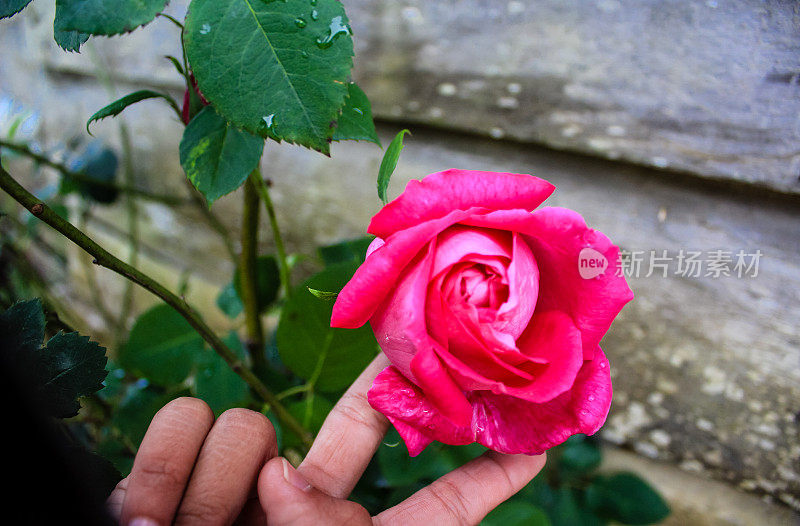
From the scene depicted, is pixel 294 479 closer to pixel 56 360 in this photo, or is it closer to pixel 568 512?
pixel 56 360

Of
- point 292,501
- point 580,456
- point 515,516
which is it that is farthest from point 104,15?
point 580,456

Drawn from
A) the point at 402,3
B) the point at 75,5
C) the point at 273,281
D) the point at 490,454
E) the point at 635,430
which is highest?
the point at 402,3

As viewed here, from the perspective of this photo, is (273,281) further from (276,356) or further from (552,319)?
(552,319)

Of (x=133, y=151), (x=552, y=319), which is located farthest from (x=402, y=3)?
(x=133, y=151)

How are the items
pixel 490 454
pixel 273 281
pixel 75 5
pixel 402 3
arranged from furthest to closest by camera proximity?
pixel 402 3
pixel 273 281
pixel 490 454
pixel 75 5

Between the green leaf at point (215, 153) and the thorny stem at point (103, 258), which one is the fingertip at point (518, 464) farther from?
the green leaf at point (215, 153)

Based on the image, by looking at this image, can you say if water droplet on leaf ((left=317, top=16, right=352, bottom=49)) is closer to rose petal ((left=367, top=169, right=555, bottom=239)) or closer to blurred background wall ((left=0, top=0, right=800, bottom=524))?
rose petal ((left=367, top=169, right=555, bottom=239))
